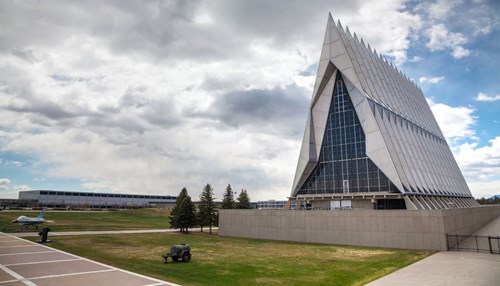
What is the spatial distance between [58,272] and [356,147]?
36.1 metres

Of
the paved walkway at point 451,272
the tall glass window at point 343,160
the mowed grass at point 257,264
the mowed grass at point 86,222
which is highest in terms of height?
the tall glass window at point 343,160

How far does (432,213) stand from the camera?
25734mm

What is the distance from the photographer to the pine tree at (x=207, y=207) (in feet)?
158

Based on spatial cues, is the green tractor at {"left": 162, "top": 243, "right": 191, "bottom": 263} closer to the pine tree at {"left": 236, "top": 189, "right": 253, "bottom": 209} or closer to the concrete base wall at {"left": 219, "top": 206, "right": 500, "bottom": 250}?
the concrete base wall at {"left": 219, "top": 206, "right": 500, "bottom": 250}

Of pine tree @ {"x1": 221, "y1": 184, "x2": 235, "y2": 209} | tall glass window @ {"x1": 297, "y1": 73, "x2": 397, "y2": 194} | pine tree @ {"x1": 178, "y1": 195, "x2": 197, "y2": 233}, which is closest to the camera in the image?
tall glass window @ {"x1": 297, "y1": 73, "x2": 397, "y2": 194}

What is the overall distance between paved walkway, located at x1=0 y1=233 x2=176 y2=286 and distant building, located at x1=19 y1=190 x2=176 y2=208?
120 metres

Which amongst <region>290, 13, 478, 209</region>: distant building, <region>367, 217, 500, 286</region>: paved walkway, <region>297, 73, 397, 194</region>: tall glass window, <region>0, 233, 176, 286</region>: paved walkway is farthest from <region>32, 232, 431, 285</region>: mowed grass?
<region>297, 73, 397, 194</region>: tall glass window

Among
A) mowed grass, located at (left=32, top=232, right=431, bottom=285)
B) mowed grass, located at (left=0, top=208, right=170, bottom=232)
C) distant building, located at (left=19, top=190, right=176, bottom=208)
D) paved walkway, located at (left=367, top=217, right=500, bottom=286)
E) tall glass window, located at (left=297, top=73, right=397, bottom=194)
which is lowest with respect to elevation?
mowed grass, located at (left=0, top=208, right=170, bottom=232)

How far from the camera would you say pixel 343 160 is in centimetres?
4306

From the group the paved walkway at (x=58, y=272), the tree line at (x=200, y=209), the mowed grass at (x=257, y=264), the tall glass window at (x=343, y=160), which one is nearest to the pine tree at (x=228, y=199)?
the tree line at (x=200, y=209)

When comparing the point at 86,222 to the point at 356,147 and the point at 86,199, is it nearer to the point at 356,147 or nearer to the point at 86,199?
the point at 356,147

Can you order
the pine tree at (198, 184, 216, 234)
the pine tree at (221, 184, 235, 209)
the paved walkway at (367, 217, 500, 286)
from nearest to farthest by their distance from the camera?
the paved walkway at (367, 217, 500, 286)
the pine tree at (198, 184, 216, 234)
the pine tree at (221, 184, 235, 209)

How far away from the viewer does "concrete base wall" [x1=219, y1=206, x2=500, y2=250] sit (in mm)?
25859

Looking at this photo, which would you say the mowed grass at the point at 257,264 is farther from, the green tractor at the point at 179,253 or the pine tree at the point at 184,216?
the pine tree at the point at 184,216
